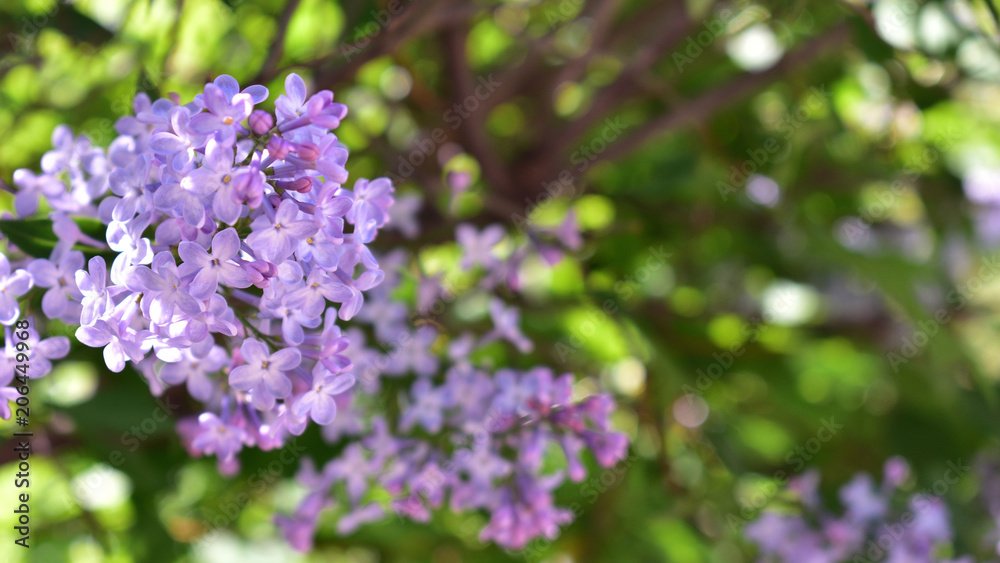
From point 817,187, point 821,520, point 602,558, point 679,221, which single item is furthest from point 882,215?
point 602,558

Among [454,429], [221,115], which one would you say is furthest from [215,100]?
[454,429]

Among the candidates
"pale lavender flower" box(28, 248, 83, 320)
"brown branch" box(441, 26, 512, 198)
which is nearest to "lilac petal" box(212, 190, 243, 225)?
"pale lavender flower" box(28, 248, 83, 320)

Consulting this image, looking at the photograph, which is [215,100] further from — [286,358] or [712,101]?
[712,101]

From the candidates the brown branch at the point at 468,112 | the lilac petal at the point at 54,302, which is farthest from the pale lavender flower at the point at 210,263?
the brown branch at the point at 468,112

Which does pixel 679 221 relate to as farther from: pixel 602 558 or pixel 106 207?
pixel 106 207

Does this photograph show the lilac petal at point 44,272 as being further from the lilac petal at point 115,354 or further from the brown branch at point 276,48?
the brown branch at point 276,48
